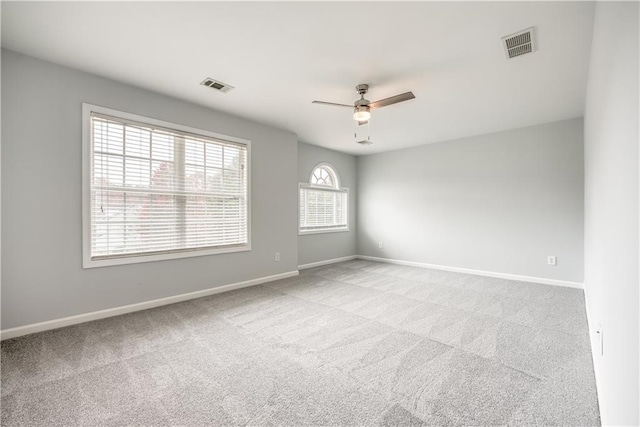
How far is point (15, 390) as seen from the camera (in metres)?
1.74

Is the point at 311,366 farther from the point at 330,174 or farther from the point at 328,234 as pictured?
the point at 330,174

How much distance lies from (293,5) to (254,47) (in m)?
0.62

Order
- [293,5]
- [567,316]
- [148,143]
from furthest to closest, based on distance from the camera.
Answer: [148,143]
[567,316]
[293,5]

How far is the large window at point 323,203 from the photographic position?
5668 millimetres

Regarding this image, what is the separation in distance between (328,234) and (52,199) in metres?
4.47

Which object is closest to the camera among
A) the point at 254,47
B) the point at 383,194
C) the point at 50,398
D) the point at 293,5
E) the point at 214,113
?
the point at 50,398

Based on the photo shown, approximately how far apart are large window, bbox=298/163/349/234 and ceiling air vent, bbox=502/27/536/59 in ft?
12.7

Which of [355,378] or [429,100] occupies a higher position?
[429,100]

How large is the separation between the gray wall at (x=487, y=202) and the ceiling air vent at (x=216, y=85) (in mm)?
4046

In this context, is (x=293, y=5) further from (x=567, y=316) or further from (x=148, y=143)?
(x=567, y=316)

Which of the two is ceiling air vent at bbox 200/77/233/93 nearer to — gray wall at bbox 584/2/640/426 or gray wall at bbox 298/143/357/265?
gray wall at bbox 298/143/357/265

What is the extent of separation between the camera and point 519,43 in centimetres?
223

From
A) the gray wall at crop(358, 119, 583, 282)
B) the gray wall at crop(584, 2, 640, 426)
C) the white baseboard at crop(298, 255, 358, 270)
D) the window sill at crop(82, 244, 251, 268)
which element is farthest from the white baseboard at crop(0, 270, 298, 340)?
the gray wall at crop(584, 2, 640, 426)

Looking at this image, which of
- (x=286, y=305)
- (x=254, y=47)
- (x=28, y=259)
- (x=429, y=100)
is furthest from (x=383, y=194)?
(x=28, y=259)
